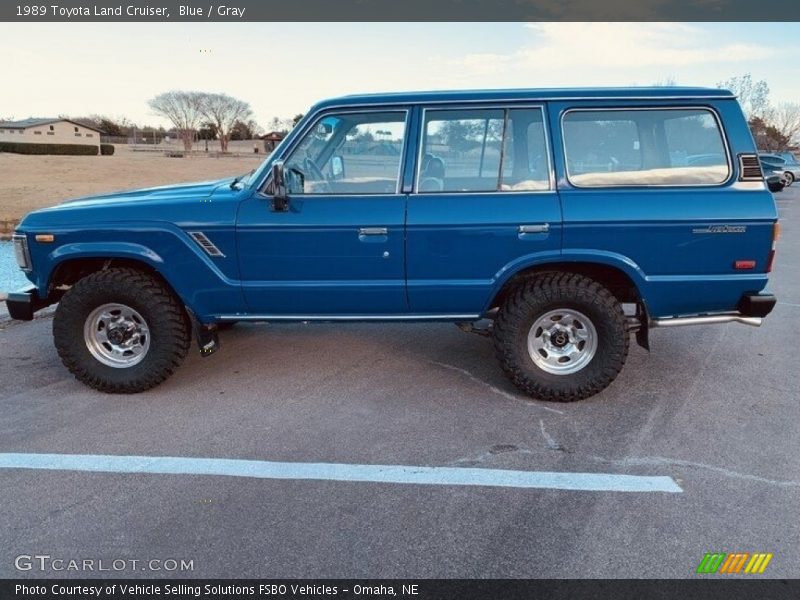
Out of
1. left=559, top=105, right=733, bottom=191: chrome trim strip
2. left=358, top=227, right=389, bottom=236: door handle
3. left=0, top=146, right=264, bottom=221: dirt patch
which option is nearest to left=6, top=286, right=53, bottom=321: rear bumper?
left=358, top=227, right=389, bottom=236: door handle

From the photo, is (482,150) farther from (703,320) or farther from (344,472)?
(344,472)

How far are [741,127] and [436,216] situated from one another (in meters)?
2.16

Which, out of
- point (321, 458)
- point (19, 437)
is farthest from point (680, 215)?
point (19, 437)

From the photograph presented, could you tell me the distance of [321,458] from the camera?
362 cm

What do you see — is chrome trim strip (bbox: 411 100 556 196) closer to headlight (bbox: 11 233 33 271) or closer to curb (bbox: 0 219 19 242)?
headlight (bbox: 11 233 33 271)

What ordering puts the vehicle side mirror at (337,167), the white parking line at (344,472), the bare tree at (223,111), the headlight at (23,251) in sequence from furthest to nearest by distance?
the bare tree at (223,111) < the headlight at (23,251) < the vehicle side mirror at (337,167) < the white parking line at (344,472)

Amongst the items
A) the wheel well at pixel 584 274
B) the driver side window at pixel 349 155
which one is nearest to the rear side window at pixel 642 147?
the wheel well at pixel 584 274

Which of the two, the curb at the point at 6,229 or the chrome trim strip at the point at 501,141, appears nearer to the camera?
the chrome trim strip at the point at 501,141

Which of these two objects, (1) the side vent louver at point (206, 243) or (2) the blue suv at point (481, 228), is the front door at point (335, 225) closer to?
(2) the blue suv at point (481, 228)

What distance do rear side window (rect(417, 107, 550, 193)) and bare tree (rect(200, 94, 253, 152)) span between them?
270 feet

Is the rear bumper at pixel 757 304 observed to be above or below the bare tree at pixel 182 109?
below

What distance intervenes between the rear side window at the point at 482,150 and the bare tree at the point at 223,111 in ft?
270

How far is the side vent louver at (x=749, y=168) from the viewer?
13.6 ft

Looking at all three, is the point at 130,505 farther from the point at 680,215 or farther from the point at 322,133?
the point at 680,215
